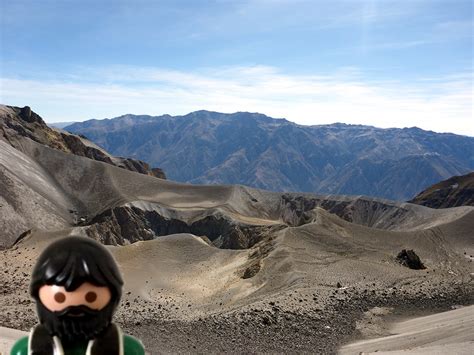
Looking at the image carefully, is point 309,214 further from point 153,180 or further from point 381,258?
point 153,180

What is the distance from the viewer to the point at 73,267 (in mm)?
3260

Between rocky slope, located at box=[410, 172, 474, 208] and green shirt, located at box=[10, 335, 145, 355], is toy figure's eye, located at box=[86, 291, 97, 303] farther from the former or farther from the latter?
rocky slope, located at box=[410, 172, 474, 208]

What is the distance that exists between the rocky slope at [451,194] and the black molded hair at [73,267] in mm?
98113

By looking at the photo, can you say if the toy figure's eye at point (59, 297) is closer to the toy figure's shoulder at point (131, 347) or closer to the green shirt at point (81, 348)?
the green shirt at point (81, 348)

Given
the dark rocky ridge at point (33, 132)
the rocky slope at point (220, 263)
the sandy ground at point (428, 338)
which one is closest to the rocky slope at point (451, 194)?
the rocky slope at point (220, 263)

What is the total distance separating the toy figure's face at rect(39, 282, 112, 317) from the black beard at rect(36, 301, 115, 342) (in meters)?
0.03

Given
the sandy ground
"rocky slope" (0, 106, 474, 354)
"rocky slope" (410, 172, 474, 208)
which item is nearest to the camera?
the sandy ground

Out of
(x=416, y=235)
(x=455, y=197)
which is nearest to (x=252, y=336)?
(x=416, y=235)

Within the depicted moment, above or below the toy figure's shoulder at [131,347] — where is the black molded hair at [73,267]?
above

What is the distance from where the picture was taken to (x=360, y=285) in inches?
983

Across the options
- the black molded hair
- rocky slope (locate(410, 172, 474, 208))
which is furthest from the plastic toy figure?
rocky slope (locate(410, 172, 474, 208))

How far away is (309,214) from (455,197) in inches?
2543

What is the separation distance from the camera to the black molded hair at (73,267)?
323cm

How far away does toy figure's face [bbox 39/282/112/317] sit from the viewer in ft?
10.6
